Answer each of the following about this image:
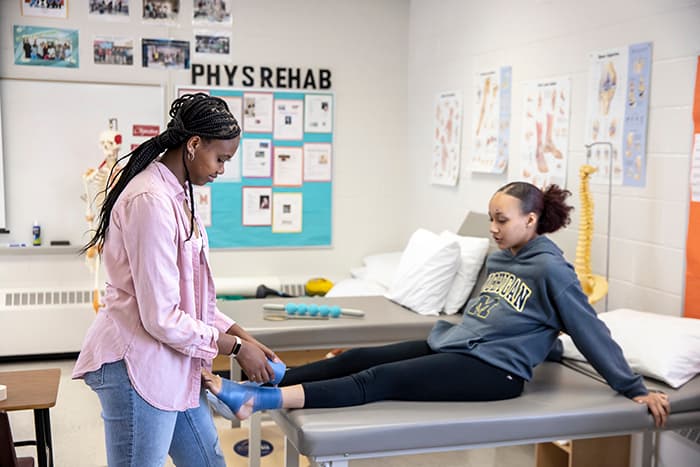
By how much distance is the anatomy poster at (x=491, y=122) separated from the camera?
4074 millimetres

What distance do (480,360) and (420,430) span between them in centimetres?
37

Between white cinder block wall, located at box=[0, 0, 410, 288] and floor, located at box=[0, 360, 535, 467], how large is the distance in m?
1.25

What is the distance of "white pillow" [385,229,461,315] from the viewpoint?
3590 millimetres

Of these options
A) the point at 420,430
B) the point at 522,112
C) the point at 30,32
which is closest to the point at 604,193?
the point at 522,112

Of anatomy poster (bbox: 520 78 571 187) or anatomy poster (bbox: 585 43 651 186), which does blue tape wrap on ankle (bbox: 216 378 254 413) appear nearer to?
Result: anatomy poster (bbox: 585 43 651 186)

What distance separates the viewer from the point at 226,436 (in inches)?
139

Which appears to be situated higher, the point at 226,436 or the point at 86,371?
the point at 86,371

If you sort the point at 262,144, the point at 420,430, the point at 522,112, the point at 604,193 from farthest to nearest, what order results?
1. the point at 262,144
2. the point at 522,112
3. the point at 604,193
4. the point at 420,430

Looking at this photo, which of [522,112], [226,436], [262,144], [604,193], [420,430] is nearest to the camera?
[420,430]

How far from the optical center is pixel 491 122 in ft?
13.8

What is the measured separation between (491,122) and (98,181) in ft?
7.59

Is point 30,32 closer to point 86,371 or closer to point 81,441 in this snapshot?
point 81,441

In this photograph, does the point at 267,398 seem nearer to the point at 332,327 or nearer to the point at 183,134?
the point at 183,134

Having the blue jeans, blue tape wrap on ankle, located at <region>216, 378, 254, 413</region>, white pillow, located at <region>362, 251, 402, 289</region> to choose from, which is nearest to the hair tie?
the blue jeans
